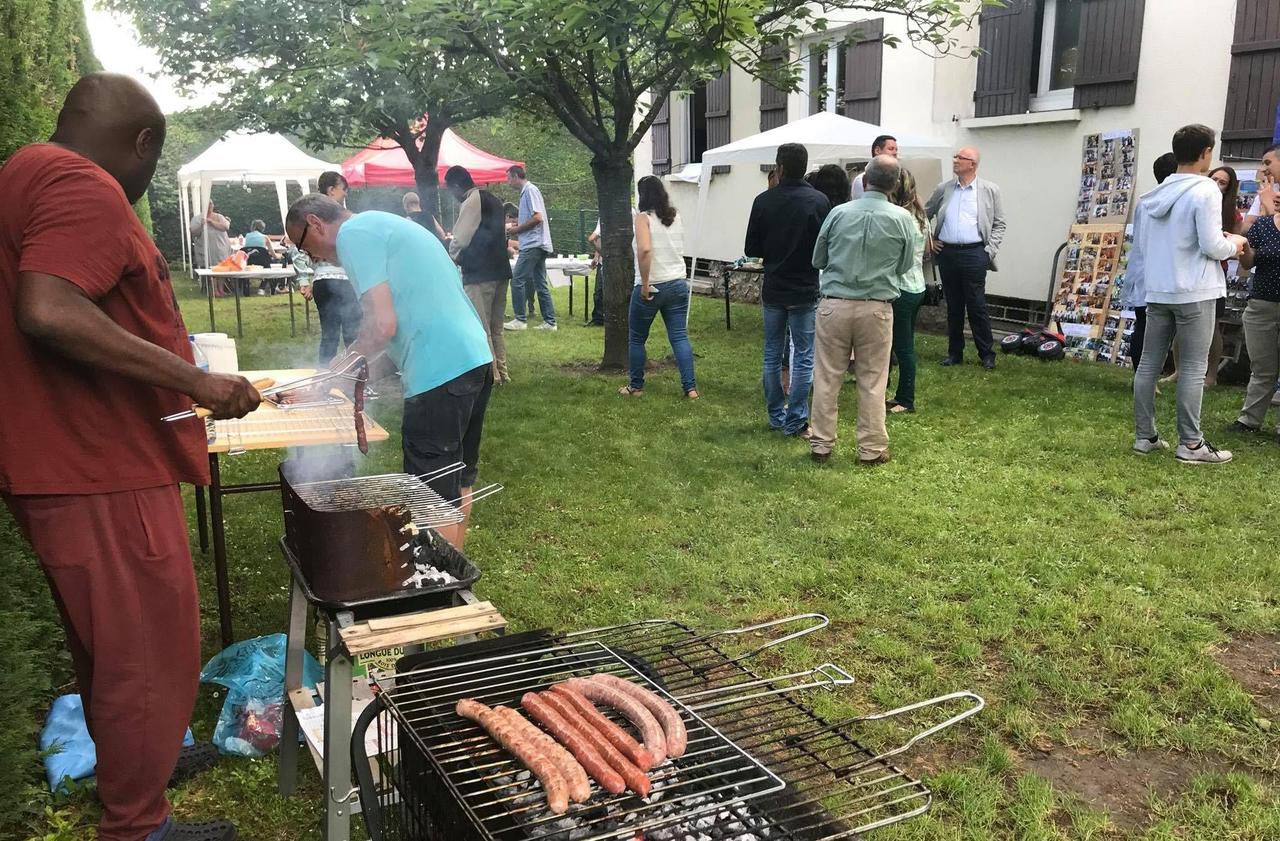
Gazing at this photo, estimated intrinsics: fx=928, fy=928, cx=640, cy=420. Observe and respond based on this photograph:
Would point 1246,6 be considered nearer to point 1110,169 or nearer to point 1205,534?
point 1110,169

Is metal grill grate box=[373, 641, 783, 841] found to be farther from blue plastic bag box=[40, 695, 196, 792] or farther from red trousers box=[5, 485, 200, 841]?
blue plastic bag box=[40, 695, 196, 792]

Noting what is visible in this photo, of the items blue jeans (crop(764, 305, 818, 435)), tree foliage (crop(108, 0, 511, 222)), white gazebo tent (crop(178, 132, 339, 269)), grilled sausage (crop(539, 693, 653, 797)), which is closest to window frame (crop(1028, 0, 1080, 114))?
blue jeans (crop(764, 305, 818, 435))

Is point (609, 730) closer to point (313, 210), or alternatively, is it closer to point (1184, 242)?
point (313, 210)

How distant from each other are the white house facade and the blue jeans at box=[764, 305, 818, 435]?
116 inches

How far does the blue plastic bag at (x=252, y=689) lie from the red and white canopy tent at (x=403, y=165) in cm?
1653

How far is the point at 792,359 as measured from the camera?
7.14 m

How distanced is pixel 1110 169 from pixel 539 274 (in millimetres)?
7067

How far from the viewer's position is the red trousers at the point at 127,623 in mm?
2297

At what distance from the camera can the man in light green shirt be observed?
239 inches

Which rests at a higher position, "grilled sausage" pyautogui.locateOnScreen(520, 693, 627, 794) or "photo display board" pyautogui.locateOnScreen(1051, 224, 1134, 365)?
"photo display board" pyautogui.locateOnScreen(1051, 224, 1134, 365)

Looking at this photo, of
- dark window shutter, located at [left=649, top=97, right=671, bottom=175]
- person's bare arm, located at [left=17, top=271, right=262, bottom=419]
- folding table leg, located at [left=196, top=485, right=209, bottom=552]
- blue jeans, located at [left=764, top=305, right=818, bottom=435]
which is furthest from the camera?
dark window shutter, located at [left=649, top=97, right=671, bottom=175]

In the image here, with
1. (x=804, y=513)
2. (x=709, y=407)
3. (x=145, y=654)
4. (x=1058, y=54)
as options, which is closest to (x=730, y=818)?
(x=145, y=654)

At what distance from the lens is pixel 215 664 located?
368cm

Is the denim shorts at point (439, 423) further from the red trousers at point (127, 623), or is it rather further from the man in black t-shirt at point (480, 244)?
the man in black t-shirt at point (480, 244)
